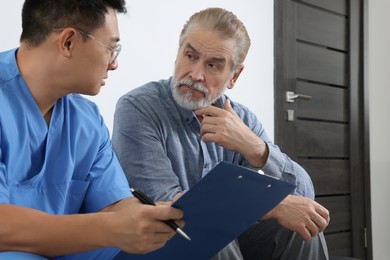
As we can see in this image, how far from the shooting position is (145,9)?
2074 millimetres

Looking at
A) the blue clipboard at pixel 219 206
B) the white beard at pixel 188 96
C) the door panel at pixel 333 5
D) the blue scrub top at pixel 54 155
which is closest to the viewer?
the blue clipboard at pixel 219 206

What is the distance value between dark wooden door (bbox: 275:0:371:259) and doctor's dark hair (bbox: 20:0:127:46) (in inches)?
66.1

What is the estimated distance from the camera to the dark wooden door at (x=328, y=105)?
270 centimetres

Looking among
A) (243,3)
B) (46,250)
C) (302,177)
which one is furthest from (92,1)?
(243,3)

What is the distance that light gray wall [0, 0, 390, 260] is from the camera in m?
1.97

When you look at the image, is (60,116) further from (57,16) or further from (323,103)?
(323,103)

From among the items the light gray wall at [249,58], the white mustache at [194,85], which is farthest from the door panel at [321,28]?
the white mustache at [194,85]

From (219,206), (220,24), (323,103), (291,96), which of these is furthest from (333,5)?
(219,206)

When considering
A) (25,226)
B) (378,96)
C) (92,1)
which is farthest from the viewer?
(378,96)

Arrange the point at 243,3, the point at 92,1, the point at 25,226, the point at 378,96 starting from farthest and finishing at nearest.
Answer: the point at 378,96 → the point at 243,3 → the point at 92,1 → the point at 25,226

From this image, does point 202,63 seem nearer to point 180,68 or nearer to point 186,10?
point 180,68

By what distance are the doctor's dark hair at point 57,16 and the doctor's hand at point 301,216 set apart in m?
0.67

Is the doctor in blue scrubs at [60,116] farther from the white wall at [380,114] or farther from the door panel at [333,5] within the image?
the white wall at [380,114]

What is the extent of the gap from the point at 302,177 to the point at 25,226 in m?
0.93
